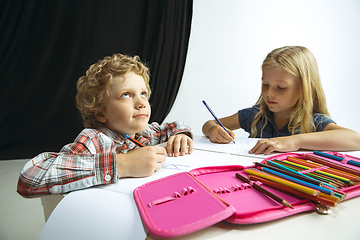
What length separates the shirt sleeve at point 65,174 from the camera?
0.49 metres

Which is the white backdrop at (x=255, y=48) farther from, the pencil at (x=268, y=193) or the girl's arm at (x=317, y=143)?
the pencil at (x=268, y=193)

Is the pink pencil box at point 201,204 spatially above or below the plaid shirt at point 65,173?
above

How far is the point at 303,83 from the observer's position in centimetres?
99

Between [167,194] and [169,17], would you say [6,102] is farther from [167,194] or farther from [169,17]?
[167,194]

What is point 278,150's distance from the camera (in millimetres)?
741

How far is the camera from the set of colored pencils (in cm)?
36

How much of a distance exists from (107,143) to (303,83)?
2.79 feet

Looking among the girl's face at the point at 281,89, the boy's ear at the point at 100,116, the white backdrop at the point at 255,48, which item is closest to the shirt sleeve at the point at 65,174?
the boy's ear at the point at 100,116

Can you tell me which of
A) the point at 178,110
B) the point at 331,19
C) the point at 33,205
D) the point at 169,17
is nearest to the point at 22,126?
the point at 33,205

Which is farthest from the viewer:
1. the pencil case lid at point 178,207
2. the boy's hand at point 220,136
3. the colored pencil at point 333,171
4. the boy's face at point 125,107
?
the boy's hand at point 220,136

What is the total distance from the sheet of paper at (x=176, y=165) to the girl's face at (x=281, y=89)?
1.47 ft

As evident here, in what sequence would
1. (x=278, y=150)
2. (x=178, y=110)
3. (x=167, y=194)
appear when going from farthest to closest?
(x=178, y=110)
(x=278, y=150)
(x=167, y=194)

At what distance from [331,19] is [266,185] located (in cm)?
258

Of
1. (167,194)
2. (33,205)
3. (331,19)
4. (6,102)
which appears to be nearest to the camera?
(167,194)
